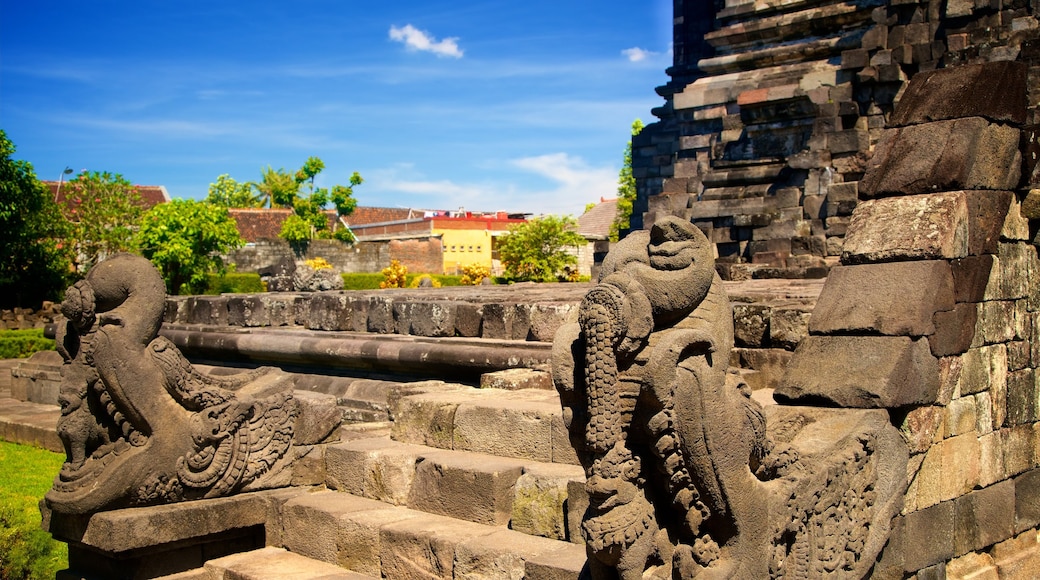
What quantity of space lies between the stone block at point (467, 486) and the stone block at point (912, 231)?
7.01 feet

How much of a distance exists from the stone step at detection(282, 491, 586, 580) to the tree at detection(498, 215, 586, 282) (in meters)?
23.5

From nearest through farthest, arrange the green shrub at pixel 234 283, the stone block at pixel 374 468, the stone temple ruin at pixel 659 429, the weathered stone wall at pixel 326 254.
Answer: the stone temple ruin at pixel 659 429 → the stone block at pixel 374 468 → the green shrub at pixel 234 283 → the weathered stone wall at pixel 326 254

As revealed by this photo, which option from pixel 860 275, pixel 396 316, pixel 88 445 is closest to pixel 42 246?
pixel 396 316

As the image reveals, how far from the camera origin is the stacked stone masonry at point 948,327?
469 centimetres

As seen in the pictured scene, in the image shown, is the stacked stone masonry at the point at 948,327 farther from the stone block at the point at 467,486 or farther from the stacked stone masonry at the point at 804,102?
the stacked stone masonry at the point at 804,102

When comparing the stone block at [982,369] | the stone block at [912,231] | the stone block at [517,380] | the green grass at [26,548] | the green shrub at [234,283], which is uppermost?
the green shrub at [234,283]

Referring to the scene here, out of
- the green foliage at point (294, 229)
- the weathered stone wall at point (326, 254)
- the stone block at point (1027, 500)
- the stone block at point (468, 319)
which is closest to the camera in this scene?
the stone block at point (1027, 500)

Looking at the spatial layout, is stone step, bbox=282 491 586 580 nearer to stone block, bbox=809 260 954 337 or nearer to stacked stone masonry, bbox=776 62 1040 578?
stacked stone masonry, bbox=776 62 1040 578

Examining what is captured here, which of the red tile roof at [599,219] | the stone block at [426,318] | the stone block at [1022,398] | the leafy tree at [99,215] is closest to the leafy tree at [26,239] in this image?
the leafy tree at [99,215]

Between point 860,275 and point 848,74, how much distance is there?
24.4 ft

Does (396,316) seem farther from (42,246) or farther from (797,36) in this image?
(42,246)

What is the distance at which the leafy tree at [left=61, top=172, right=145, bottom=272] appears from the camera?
3297cm

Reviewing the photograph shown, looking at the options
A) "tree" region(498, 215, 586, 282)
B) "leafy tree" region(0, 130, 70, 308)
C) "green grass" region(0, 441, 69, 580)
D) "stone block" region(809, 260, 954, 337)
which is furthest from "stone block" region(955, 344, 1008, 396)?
"leafy tree" region(0, 130, 70, 308)

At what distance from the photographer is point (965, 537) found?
5.15 metres
